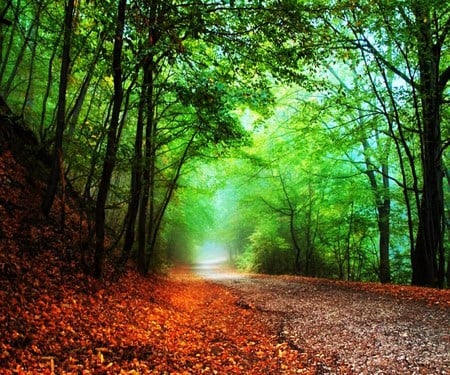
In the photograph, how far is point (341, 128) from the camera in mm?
11469

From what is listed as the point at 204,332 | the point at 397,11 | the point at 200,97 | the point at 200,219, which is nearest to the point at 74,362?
the point at 204,332

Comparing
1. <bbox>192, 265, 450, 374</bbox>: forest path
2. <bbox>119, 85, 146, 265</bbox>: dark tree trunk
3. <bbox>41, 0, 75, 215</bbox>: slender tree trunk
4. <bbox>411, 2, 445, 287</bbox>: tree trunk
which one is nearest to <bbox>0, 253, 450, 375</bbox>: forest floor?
<bbox>192, 265, 450, 374</bbox>: forest path

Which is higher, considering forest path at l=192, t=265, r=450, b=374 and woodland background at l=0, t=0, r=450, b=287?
woodland background at l=0, t=0, r=450, b=287

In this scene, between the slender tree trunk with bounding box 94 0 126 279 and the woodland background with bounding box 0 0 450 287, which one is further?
the woodland background with bounding box 0 0 450 287

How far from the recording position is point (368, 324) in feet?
17.2

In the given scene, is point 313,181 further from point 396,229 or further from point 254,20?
point 254,20

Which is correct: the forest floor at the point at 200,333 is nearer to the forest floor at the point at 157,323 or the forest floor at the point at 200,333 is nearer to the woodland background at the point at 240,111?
the forest floor at the point at 157,323

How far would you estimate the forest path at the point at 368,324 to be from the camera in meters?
3.86

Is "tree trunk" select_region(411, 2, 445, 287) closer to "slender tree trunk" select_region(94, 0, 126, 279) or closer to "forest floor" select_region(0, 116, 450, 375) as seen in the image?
"forest floor" select_region(0, 116, 450, 375)

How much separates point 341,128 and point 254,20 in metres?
6.72

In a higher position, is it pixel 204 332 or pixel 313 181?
pixel 313 181

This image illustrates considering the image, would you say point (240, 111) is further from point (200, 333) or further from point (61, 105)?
point (200, 333)

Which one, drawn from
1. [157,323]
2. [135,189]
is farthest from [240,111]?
[157,323]

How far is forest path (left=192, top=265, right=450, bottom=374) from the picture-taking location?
3863mm
